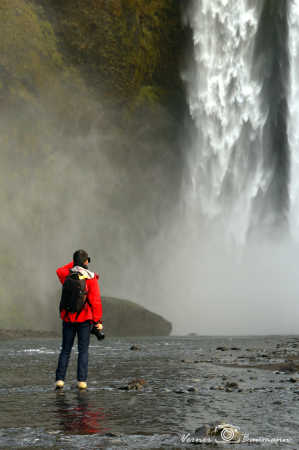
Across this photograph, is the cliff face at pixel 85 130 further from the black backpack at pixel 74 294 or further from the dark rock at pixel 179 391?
the dark rock at pixel 179 391

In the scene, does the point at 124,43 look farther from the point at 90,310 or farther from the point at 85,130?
the point at 90,310

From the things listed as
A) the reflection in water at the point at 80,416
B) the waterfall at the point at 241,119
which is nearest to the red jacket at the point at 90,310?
the reflection in water at the point at 80,416

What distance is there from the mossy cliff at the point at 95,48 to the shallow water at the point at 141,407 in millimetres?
33705

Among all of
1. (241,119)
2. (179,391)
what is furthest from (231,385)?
(241,119)

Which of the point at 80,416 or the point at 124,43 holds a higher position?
the point at 124,43

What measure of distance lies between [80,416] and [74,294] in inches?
94.3

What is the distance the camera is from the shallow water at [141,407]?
4.99m

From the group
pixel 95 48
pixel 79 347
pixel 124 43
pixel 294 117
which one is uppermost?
pixel 124 43

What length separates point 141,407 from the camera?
649 centimetres

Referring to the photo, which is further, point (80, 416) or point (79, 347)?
point (79, 347)

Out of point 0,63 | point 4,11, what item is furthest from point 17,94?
point 4,11

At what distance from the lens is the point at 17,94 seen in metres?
40.8

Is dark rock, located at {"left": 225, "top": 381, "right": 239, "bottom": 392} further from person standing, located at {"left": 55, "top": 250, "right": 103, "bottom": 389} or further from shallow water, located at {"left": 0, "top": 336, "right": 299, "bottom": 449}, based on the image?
person standing, located at {"left": 55, "top": 250, "right": 103, "bottom": 389}

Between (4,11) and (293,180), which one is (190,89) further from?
(4,11)
